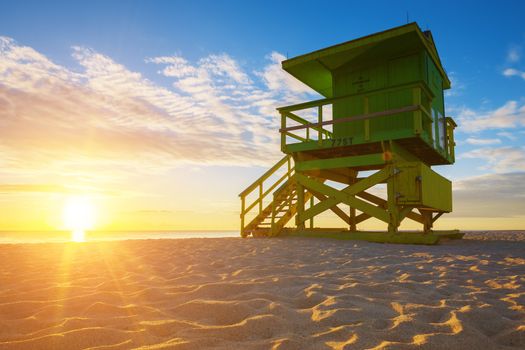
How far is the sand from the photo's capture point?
2254 mm

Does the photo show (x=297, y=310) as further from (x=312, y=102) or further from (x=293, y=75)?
(x=293, y=75)

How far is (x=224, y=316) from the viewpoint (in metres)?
2.75

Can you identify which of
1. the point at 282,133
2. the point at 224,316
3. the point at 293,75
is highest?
the point at 293,75

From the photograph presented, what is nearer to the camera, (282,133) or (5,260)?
(5,260)

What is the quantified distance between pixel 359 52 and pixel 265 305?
9574mm

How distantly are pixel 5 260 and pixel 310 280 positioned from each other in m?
4.92

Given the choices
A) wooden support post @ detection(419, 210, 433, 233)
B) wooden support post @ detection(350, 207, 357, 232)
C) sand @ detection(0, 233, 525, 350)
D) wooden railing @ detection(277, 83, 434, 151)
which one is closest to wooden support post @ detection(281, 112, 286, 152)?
wooden railing @ detection(277, 83, 434, 151)

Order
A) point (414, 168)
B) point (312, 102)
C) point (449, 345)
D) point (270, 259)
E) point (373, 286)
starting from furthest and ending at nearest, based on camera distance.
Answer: point (312, 102) < point (414, 168) < point (270, 259) < point (373, 286) < point (449, 345)

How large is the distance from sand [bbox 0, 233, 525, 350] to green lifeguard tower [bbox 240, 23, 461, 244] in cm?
420

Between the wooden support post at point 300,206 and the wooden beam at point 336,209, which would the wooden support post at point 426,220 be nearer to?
the wooden beam at point 336,209

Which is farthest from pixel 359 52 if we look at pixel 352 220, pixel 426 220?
pixel 426 220

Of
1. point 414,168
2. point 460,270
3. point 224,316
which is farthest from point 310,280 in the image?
point 414,168

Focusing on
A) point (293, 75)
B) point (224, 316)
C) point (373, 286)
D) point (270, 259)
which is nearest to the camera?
point (224, 316)

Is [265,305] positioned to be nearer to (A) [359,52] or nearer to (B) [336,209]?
(B) [336,209]
